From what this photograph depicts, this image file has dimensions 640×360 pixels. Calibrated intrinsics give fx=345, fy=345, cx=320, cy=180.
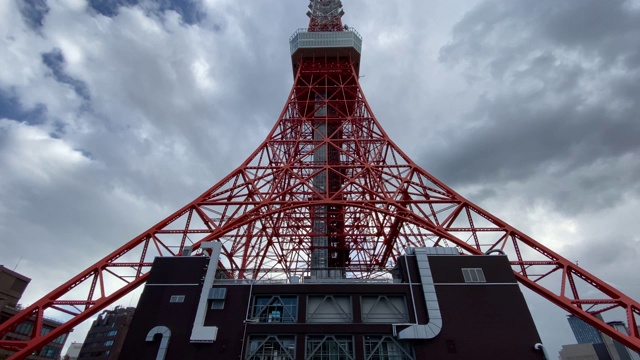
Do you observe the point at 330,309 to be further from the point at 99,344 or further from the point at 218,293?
the point at 99,344

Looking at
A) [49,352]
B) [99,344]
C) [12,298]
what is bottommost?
[49,352]

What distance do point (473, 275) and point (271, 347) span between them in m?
9.76

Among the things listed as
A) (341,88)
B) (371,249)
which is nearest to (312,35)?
(341,88)

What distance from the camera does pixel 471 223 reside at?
57.2 feet

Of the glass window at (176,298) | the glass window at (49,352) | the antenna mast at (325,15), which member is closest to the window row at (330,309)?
the glass window at (176,298)

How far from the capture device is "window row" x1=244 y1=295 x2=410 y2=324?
15578 millimetres

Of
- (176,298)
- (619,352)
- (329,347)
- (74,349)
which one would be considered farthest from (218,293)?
(74,349)

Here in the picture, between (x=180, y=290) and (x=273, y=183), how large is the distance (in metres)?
7.78

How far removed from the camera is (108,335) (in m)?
55.0

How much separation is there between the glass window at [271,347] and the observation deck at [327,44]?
21.9m

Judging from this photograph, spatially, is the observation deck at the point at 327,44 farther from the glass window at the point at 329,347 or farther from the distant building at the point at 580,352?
the distant building at the point at 580,352

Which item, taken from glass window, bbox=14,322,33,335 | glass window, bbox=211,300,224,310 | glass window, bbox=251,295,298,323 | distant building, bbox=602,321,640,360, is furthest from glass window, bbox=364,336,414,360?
glass window, bbox=14,322,33,335

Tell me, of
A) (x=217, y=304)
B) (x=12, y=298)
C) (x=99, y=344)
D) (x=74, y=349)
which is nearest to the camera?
(x=217, y=304)

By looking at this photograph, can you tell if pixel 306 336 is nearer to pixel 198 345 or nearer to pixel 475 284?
pixel 198 345
